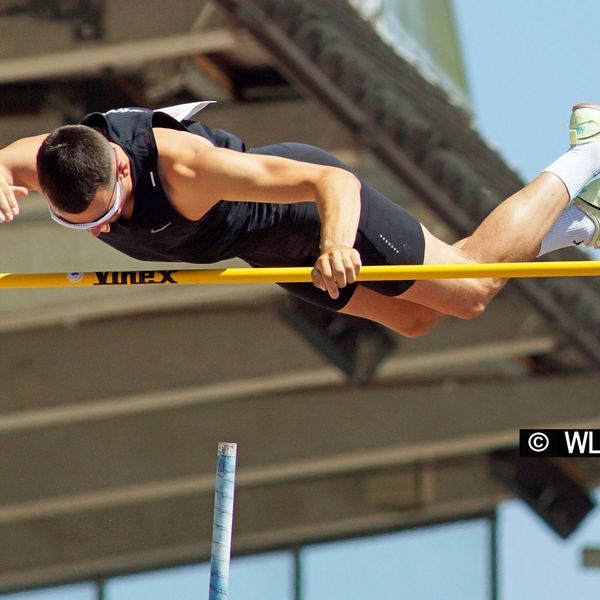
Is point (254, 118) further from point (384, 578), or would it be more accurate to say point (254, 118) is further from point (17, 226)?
point (384, 578)

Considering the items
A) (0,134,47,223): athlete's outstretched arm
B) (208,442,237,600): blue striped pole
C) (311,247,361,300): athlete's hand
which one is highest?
(0,134,47,223): athlete's outstretched arm

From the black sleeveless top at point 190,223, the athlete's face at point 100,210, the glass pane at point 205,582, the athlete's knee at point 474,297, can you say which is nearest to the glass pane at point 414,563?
the glass pane at point 205,582

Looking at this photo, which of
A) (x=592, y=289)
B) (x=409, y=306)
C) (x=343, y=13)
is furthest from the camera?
(x=592, y=289)

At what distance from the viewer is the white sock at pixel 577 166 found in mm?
5992

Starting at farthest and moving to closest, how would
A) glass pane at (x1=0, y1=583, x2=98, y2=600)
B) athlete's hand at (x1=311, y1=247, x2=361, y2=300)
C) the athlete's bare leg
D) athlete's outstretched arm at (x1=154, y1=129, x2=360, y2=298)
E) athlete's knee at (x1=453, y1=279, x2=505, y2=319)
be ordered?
1. glass pane at (x1=0, y1=583, x2=98, y2=600)
2. athlete's knee at (x1=453, y1=279, x2=505, y2=319)
3. the athlete's bare leg
4. athlete's outstretched arm at (x1=154, y1=129, x2=360, y2=298)
5. athlete's hand at (x1=311, y1=247, x2=361, y2=300)

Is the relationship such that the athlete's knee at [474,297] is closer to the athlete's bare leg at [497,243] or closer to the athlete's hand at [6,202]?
the athlete's bare leg at [497,243]

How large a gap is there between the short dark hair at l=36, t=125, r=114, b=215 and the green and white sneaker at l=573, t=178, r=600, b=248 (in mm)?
1808

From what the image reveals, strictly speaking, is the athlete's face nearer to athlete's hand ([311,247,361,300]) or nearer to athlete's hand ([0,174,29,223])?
athlete's hand ([0,174,29,223])

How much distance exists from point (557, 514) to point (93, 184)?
40.2 ft

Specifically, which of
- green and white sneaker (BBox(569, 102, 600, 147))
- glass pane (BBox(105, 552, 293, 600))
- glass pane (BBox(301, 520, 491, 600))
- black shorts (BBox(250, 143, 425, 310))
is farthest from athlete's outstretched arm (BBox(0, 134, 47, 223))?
glass pane (BBox(301, 520, 491, 600))

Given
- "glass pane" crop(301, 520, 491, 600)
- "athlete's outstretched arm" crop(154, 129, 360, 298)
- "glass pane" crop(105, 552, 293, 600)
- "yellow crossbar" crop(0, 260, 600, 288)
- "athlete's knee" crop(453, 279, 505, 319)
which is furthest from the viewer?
"glass pane" crop(301, 520, 491, 600)

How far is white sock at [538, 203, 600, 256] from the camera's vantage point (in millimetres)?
6117

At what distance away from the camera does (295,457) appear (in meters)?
15.4

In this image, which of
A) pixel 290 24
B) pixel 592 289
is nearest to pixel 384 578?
pixel 592 289
